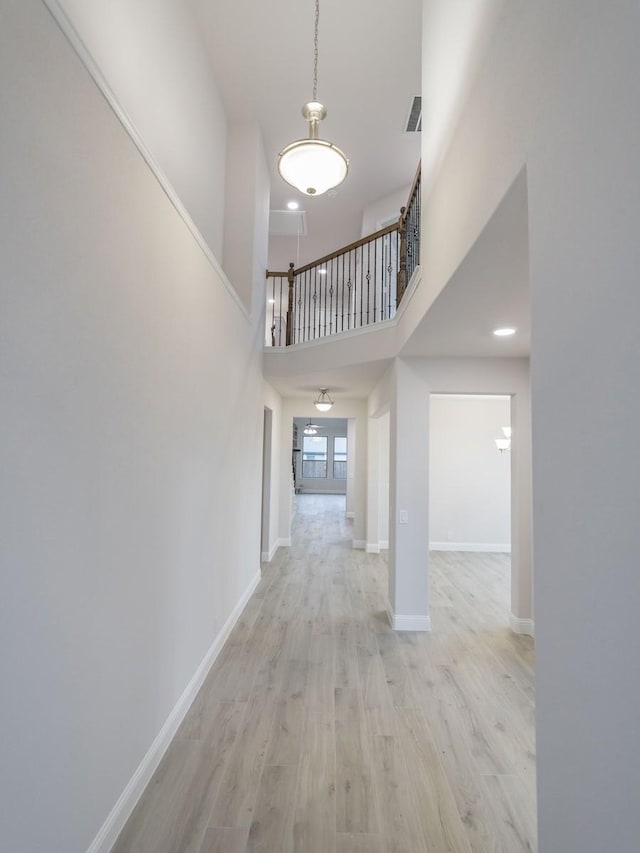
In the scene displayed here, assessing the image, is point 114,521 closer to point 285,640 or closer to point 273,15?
point 285,640

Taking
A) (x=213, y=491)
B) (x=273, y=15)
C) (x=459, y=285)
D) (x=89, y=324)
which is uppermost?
(x=273, y=15)

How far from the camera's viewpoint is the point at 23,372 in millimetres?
1283

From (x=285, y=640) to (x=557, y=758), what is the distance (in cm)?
318

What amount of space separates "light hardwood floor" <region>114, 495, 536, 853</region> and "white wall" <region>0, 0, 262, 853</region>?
35 centimetres

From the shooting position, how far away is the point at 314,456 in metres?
18.1

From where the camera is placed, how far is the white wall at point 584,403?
0.84m

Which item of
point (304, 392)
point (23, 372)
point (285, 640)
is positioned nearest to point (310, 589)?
point (285, 640)

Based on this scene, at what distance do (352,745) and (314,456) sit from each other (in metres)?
15.6

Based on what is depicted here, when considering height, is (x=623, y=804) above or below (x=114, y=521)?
below

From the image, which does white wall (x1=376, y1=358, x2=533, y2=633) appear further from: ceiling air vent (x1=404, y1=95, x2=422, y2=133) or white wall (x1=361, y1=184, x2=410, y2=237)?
white wall (x1=361, y1=184, x2=410, y2=237)

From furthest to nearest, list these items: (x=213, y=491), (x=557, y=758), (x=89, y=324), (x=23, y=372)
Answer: (x=213, y=491) → (x=89, y=324) → (x=23, y=372) → (x=557, y=758)

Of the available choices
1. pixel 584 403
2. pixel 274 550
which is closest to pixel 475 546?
pixel 274 550

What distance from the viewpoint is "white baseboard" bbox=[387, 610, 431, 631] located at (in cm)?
421

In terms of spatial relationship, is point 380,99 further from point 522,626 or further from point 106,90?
point 522,626
